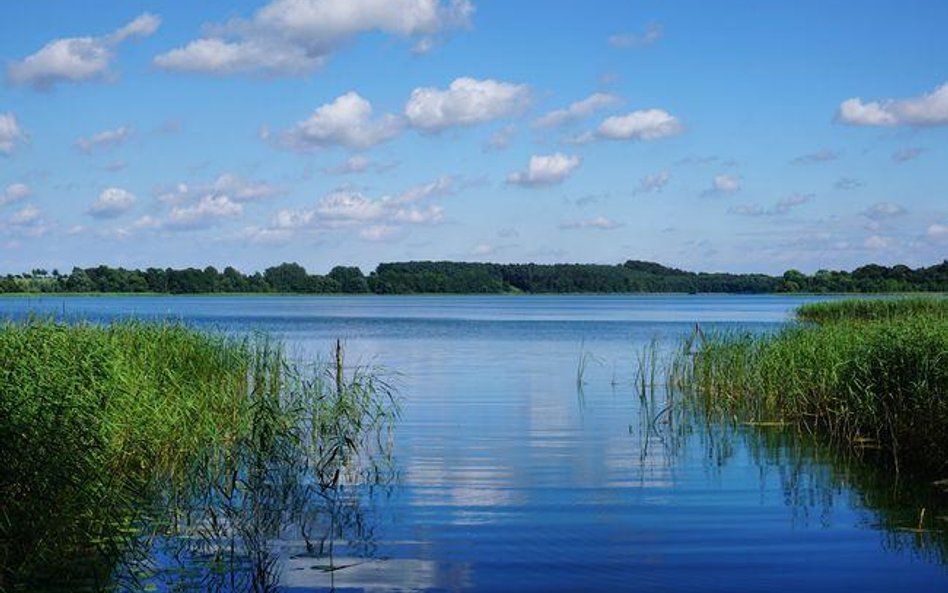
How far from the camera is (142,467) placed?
1407 cm

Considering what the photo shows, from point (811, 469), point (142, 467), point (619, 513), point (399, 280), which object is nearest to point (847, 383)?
point (811, 469)

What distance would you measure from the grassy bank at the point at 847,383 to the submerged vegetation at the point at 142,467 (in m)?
7.74

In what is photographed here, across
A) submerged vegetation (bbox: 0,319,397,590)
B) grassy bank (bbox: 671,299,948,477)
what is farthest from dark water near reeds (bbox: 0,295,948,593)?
grassy bank (bbox: 671,299,948,477)

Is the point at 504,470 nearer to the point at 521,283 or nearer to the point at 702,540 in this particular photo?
the point at 702,540

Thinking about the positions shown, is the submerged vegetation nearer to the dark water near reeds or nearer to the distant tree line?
the dark water near reeds

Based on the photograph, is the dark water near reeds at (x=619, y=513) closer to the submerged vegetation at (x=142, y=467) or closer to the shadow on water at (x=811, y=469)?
the shadow on water at (x=811, y=469)

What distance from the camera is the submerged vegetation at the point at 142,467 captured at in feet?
31.6

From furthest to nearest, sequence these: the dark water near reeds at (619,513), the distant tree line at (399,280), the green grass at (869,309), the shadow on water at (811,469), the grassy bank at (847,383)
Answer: the distant tree line at (399,280) < the green grass at (869,309) < the grassy bank at (847,383) < the shadow on water at (811,469) < the dark water near reeds at (619,513)

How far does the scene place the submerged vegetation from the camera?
964cm

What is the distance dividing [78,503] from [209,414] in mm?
6088

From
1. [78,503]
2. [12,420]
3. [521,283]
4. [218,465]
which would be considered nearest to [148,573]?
[78,503]

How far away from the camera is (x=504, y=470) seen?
15.7 meters

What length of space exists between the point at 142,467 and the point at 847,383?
10.8 m

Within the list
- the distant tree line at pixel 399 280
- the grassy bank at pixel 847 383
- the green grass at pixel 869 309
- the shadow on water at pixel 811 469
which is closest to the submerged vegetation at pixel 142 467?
the shadow on water at pixel 811 469
